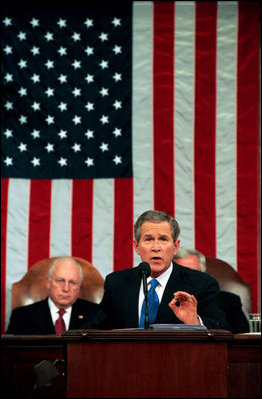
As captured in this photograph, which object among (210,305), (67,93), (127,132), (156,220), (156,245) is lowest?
(210,305)

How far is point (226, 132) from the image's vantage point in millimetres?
7363

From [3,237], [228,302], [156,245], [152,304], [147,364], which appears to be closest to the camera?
[147,364]

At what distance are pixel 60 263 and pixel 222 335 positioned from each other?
3523 mm

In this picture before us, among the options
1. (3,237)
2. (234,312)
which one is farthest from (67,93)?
(234,312)

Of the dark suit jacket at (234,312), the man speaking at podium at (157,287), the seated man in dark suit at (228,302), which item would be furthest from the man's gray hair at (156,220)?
the dark suit jacket at (234,312)

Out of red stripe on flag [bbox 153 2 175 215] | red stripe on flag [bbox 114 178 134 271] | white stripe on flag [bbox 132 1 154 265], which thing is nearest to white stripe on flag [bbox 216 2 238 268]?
red stripe on flag [bbox 153 2 175 215]

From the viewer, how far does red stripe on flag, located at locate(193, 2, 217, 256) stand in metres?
7.25

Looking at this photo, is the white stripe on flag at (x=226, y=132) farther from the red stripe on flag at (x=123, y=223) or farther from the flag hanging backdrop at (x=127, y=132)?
the red stripe on flag at (x=123, y=223)

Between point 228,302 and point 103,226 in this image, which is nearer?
point 228,302

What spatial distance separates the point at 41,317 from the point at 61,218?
158 centimetres

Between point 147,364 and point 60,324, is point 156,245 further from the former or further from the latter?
point 60,324

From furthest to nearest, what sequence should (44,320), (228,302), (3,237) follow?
(3,237) → (228,302) → (44,320)

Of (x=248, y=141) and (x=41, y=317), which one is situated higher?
(x=248, y=141)

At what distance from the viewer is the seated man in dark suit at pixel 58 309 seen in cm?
600
